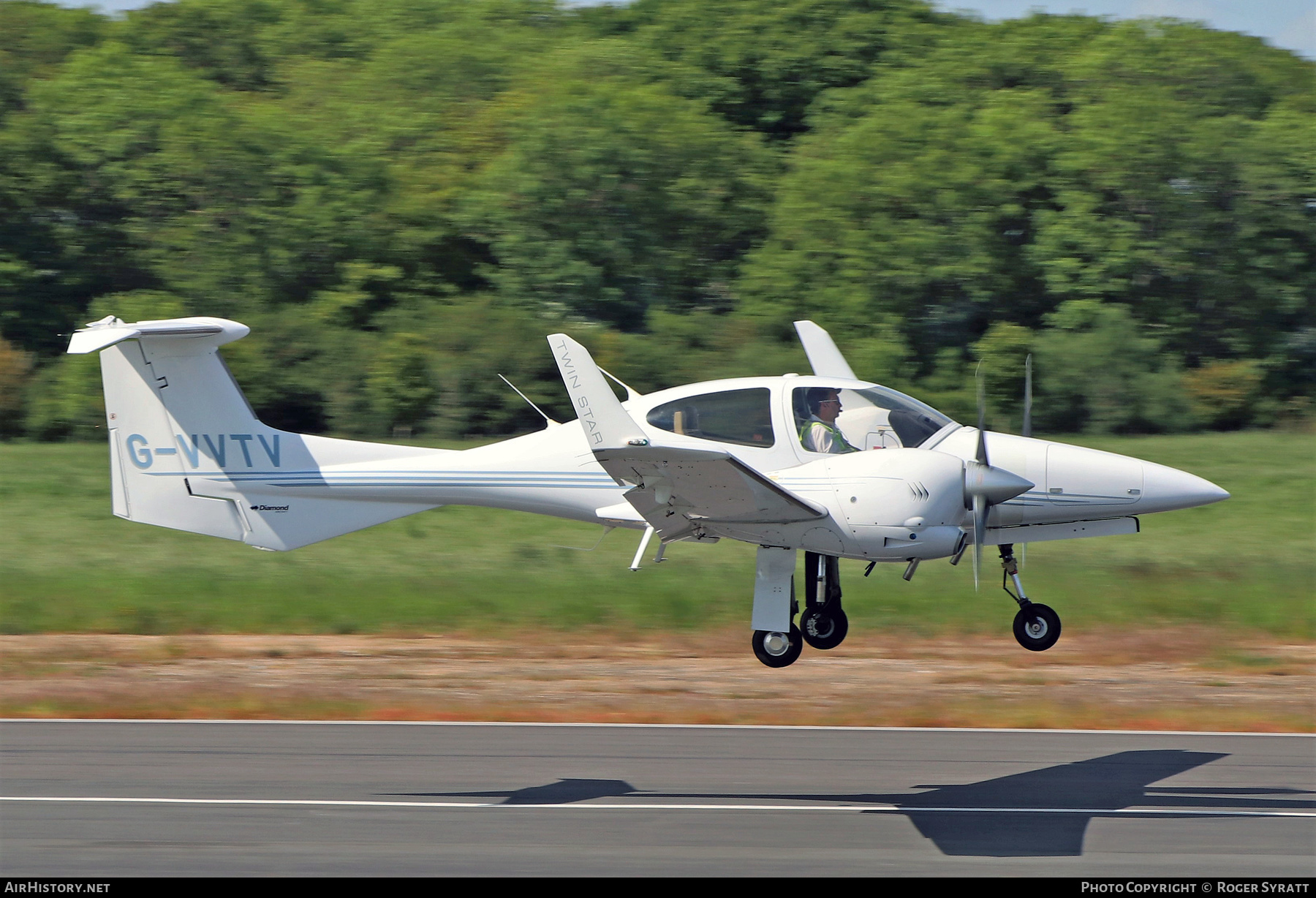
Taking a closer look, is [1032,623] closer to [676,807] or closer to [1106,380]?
[676,807]

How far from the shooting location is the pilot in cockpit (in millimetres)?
11094

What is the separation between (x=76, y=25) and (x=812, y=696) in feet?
105

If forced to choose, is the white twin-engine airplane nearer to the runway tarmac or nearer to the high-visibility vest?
the high-visibility vest

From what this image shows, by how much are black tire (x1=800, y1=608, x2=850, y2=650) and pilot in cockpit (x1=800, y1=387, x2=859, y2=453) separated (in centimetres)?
195

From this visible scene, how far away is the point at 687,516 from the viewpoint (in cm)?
1075

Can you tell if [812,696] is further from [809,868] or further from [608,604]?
[809,868]

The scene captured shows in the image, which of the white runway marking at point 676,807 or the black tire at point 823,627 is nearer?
the white runway marking at point 676,807

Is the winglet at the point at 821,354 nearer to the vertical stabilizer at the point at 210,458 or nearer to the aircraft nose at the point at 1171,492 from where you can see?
the aircraft nose at the point at 1171,492

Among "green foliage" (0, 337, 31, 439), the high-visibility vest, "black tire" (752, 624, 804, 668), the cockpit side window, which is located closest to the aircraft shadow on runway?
"black tire" (752, 624, 804, 668)

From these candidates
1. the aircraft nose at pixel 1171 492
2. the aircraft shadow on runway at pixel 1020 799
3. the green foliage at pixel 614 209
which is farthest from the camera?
the green foliage at pixel 614 209

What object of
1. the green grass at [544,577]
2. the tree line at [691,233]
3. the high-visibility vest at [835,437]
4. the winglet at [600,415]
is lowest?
the green grass at [544,577]

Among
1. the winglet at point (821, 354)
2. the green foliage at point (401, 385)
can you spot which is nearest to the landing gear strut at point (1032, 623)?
the winglet at point (821, 354)

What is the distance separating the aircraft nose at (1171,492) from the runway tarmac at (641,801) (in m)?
2.43

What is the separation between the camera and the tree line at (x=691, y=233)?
26266 mm
